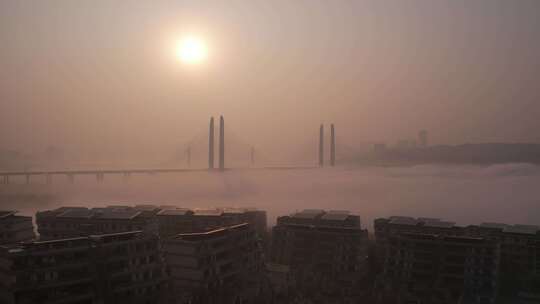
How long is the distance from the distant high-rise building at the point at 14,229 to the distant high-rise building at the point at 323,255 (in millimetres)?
11727

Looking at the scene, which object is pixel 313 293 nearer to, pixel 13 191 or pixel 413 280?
pixel 413 280

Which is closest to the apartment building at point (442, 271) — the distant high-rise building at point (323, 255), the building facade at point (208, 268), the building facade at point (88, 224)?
the distant high-rise building at point (323, 255)

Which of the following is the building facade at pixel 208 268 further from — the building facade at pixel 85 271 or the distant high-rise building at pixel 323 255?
the distant high-rise building at pixel 323 255

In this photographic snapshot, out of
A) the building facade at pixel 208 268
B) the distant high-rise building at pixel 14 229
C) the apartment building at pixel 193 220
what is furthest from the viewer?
the apartment building at pixel 193 220

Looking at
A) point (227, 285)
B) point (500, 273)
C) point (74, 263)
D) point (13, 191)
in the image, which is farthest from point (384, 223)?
point (13, 191)

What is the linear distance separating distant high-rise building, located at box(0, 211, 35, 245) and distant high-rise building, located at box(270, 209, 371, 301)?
1173cm

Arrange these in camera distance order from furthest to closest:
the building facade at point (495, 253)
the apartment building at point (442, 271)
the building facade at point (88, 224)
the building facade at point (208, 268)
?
the building facade at point (88, 224), the building facade at point (495, 253), the apartment building at point (442, 271), the building facade at point (208, 268)

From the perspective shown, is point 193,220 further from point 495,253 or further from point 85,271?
point 495,253

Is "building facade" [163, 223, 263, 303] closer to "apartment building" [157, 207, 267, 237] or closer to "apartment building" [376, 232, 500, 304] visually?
"apartment building" [376, 232, 500, 304]

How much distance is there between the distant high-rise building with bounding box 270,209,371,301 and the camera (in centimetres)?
1944

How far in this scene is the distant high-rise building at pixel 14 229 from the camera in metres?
21.1

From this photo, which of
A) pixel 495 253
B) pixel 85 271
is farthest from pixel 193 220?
pixel 495 253

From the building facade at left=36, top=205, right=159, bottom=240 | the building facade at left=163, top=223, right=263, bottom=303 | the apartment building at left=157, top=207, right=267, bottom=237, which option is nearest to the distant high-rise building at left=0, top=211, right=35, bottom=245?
the building facade at left=36, top=205, right=159, bottom=240

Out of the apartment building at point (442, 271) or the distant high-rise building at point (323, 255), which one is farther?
the distant high-rise building at point (323, 255)
